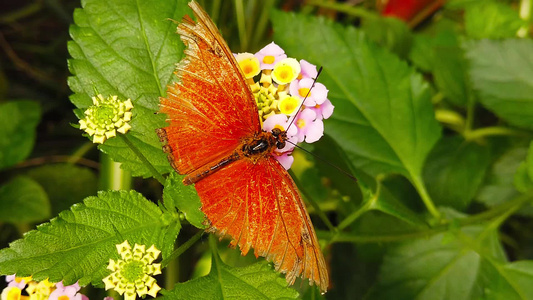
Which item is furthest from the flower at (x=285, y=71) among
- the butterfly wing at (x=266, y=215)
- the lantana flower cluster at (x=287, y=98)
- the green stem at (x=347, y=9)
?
the green stem at (x=347, y=9)

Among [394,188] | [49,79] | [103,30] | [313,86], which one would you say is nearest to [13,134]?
[49,79]

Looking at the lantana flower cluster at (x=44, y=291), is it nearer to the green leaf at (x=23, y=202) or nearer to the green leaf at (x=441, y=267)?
the green leaf at (x=23, y=202)

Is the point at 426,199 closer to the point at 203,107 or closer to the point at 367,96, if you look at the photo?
the point at 367,96

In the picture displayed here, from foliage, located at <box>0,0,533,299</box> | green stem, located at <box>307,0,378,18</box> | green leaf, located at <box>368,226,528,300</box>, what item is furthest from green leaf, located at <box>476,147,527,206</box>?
green stem, located at <box>307,0,378,18</box>

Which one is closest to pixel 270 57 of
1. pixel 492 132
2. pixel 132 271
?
pixel 132 271

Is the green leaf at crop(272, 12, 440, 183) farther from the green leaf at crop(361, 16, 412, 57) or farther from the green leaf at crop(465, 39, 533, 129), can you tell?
the green leaf at crop(361, 16, 412, 57)
